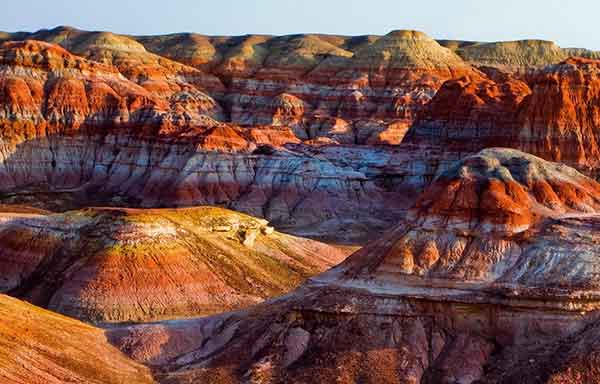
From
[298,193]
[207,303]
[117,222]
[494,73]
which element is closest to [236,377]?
[207,303]

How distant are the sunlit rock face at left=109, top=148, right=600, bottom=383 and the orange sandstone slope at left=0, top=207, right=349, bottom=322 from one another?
1298 cm

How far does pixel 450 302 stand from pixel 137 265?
24.6 meters

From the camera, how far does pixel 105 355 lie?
1545 inches

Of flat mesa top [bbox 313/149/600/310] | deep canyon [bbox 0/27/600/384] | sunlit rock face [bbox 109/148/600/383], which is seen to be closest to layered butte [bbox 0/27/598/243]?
deep canyon [bbox 0/27/600/384]

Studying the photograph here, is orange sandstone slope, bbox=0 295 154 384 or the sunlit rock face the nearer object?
the sunlit rock face

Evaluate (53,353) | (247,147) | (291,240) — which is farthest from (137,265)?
(247,147)

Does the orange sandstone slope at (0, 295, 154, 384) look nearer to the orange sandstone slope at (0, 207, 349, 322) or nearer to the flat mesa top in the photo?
the flat mesa top

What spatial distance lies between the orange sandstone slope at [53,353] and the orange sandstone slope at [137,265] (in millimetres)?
11355

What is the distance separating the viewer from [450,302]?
3538cm

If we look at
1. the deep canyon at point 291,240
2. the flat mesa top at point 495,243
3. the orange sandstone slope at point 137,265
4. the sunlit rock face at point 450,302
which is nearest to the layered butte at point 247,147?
the deep canyon at point 291,240

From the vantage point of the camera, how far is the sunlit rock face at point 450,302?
3419 centimetres

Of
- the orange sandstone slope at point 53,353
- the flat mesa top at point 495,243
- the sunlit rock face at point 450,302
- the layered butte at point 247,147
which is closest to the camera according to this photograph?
the sunlit rock face at point 450,302

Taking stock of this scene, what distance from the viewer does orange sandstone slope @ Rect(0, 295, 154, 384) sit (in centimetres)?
3438

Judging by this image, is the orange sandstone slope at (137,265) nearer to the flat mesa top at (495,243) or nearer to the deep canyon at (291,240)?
the deep canyon at (291,240)
